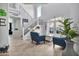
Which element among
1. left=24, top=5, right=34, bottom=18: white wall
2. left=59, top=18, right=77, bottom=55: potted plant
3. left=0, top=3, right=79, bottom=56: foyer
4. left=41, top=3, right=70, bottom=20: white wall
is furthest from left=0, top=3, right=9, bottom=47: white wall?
left=59, top=18, right=77, bottom=55: potted plant

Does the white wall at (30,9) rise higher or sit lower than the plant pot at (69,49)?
higher

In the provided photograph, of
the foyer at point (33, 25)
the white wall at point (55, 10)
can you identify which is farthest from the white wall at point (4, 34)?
the white wall at point (55, 10)

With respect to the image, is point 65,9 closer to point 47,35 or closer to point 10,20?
point 47,35

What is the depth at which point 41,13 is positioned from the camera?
2.35 meters

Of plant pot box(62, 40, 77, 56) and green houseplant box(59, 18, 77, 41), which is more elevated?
Result: green houseplant box(59, 18, 77, 41)

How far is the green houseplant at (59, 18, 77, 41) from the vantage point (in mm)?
2324

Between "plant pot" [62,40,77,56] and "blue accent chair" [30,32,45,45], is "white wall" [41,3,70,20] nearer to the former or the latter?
"blue accent chair" [30,32,45,45]

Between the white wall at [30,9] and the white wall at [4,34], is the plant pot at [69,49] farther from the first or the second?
the white wall at [4,34]

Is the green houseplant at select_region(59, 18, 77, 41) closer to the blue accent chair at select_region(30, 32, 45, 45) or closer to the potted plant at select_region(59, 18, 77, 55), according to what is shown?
the potted plant at select_region(59, 18, 77, 55)

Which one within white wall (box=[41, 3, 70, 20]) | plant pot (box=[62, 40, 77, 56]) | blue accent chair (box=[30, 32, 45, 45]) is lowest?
plant pot (box=[62, 40, 77, 56])

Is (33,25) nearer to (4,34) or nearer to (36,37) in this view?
(36,37)

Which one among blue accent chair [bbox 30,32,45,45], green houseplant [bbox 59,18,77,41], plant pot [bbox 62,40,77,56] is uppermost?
green houseplant [bbox 59,18,77,41]

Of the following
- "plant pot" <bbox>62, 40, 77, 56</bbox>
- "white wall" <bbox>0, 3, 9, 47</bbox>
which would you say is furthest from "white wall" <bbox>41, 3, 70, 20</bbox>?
"white wall" <bbox>0, 3, 9, 47</bbox>

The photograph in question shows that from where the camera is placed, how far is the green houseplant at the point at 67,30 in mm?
2324
